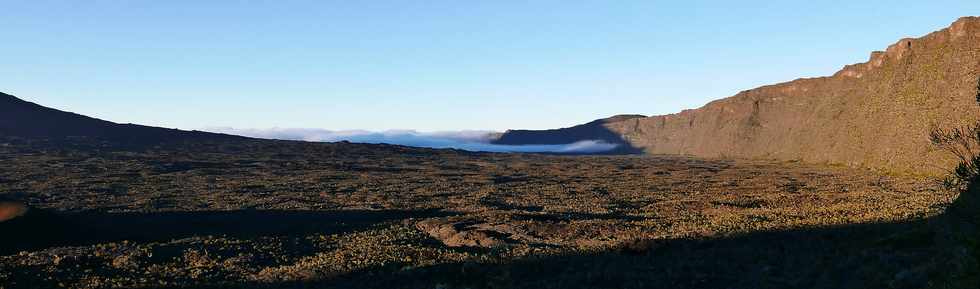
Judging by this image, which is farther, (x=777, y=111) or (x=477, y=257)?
(x=777, y=111)

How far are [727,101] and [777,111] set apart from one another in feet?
101

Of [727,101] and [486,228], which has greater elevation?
[727,101]

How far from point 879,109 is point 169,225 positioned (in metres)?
106

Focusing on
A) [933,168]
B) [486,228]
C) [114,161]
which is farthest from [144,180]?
[933,168]

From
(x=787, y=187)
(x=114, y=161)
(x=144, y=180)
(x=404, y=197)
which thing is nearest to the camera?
(x=404, y=197)

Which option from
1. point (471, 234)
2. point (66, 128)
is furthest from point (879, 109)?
point (66, 128)

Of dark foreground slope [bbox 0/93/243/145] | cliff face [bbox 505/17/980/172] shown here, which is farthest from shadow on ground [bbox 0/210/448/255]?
dark foreground slope [bbox 0/93/243/145]

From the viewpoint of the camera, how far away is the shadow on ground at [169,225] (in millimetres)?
29484

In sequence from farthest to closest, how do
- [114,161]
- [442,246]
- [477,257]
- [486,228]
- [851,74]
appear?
1. [851,74]
2. [114,161]
3. [486,228]
4. [442,246]
5. [477,257]

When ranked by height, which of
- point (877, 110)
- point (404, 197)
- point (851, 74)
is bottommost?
point (404, 197)

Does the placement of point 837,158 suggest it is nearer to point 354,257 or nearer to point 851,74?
point 851,74

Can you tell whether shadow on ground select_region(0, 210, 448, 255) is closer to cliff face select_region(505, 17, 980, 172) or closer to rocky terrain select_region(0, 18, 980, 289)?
rocky terrain select_region(0, 18, 980, 289)

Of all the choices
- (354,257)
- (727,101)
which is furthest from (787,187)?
(727,101)

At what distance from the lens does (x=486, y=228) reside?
35.0 metres
